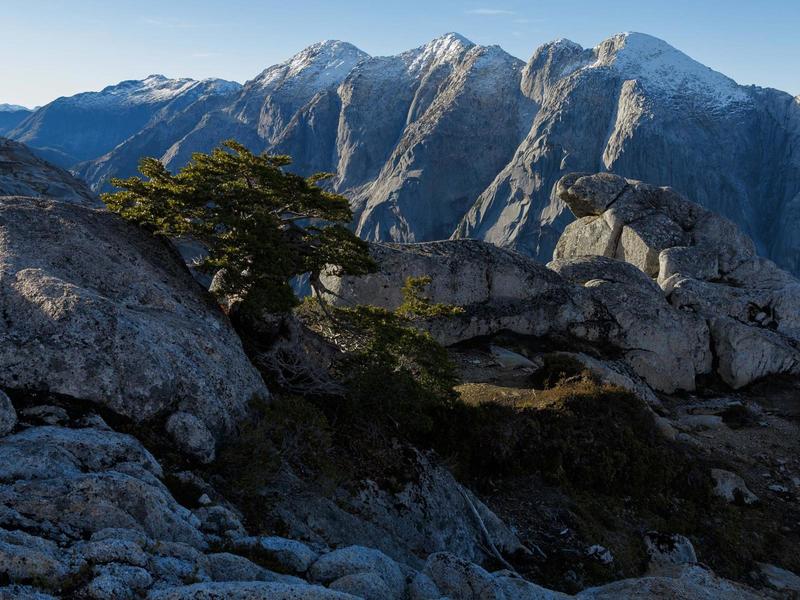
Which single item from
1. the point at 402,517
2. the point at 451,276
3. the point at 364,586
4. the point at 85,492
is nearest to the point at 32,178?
the point at 451,276

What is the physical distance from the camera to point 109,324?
1254 cm

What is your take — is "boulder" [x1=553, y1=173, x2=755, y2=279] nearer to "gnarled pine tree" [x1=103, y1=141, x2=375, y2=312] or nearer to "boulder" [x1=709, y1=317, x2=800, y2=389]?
"boulder" [x1=709, y1=317, x2=800, y2=389]

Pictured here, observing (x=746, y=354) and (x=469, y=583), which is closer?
(x=469, y=583)

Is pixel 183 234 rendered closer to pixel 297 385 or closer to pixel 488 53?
pixel 297 385

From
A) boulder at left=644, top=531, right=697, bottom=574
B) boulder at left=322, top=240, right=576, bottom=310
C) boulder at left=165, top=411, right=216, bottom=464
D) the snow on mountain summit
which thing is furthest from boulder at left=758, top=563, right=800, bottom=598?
the snow on mountain summit

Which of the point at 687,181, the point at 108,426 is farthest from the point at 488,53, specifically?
the point at 108,426

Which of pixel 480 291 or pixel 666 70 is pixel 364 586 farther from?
pixel 666 70

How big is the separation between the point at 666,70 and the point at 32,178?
145m

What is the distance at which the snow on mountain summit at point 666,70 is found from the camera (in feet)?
486

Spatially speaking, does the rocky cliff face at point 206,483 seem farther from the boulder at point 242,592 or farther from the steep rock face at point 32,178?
the steep rock face at point 32,178

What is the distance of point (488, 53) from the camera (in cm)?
19700

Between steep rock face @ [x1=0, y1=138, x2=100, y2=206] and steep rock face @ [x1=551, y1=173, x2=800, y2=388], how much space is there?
4367 cm

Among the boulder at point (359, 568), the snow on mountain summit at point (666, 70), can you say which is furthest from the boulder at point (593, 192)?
the snow on mountain summit at point (666, 70)

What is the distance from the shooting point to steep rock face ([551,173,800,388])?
1489 inches
